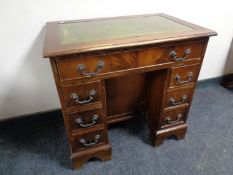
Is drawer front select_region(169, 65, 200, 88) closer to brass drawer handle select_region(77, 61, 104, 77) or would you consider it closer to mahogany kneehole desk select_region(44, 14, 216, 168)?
mahogany kneehole desk select_region(44, 14, 216, 168)

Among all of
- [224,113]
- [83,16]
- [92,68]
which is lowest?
[224,113]

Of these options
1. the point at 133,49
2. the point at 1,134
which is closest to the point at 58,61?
the point at 133,49

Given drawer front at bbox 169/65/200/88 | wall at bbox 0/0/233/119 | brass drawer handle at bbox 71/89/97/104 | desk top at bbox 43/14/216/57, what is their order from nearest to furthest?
desk top at bbox 43/14/216/57, brass drawer handle at bbox 71/89/97/104, drawer front at bbox 169/65/200/88, wall at bbox 0/0/233/119

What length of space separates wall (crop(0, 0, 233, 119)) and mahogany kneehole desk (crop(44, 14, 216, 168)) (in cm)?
9

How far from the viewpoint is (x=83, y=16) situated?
118 centimetres

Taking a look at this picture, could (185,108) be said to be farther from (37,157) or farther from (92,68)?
(37,157)

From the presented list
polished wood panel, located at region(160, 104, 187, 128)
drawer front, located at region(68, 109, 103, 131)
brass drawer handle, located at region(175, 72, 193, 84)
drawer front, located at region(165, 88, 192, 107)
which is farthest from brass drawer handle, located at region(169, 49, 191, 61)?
drawer front, located at region(68, 109, 103, 131)

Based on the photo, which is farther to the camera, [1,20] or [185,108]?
[185,108]

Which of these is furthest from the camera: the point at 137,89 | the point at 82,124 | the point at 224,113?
the point at 224,113

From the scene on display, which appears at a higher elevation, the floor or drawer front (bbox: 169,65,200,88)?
drawer front (bbox: 169,65,200,88)

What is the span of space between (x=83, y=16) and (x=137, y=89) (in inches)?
24.1

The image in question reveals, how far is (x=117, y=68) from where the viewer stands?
2.80 ft

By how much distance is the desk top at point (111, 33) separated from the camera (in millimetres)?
754

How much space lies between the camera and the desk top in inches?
29.7
